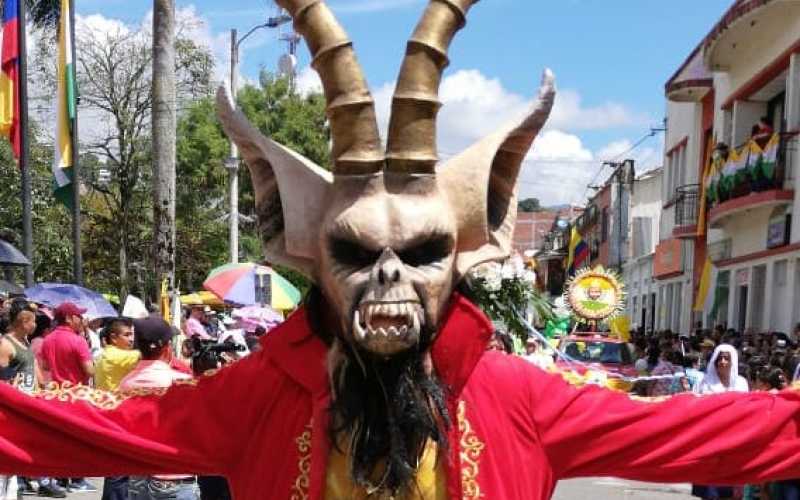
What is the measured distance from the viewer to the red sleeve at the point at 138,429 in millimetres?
2551

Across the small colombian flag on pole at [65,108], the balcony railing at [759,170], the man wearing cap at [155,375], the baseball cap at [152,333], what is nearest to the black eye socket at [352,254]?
the man wearing cap at [155,375]

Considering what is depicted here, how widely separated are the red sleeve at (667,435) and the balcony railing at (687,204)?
862 inches

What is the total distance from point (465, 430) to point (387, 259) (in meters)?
0.57

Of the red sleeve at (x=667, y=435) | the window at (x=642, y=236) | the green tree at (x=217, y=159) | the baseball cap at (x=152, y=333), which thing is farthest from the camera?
the window at (x=642, y=236)

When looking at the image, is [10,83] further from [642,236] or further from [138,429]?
[642,236]

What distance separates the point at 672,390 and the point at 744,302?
A: 997cm

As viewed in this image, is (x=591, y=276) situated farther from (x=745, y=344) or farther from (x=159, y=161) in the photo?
(x=159, y=161)

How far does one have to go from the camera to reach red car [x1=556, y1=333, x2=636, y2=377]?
14.9 meters

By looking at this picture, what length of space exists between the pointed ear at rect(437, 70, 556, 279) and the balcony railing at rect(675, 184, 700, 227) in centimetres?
2213

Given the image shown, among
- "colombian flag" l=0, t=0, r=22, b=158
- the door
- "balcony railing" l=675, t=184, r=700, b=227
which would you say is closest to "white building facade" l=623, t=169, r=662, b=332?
"balcony railing" l=675, t=184, r=700, b=227

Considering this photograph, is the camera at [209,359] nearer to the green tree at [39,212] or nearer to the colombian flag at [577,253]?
the green tree at [39,212]

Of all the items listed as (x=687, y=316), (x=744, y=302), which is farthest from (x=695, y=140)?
(x=744, y=302)

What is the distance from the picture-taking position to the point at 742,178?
17.9 m

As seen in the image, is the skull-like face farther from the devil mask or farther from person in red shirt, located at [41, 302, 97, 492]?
person in red shirt, located at [41, 302, 97, 492]
